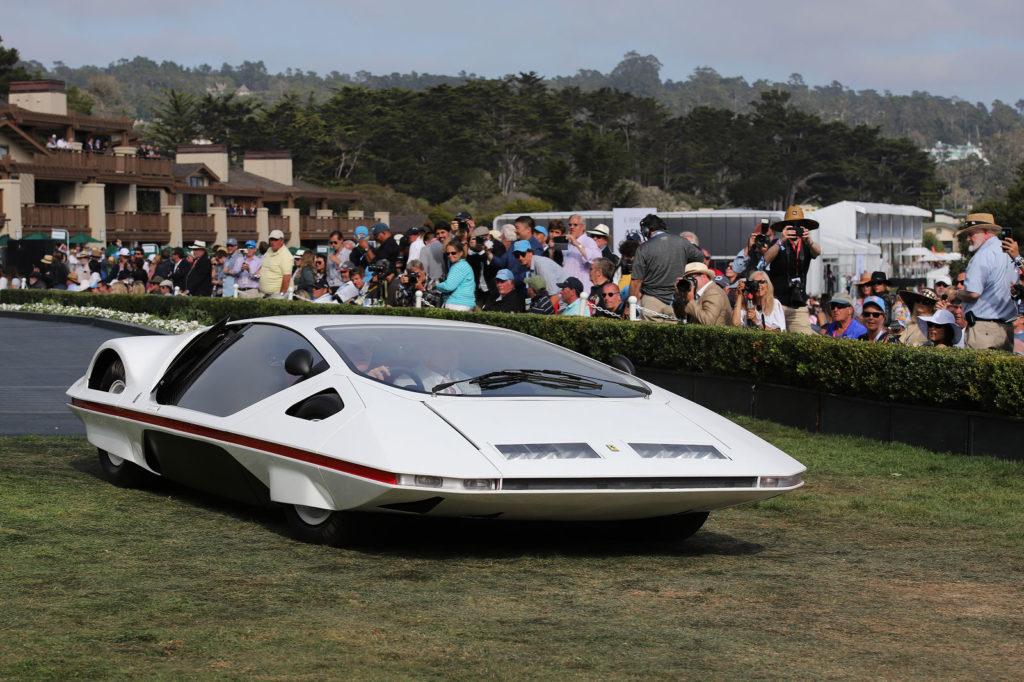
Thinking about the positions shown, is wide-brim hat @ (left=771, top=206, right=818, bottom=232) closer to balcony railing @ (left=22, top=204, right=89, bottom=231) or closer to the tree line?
balcony railing @ (left=22, top=204, right=89, bottom=231)

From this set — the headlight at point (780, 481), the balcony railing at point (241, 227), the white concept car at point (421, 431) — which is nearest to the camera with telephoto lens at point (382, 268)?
the white concept car at point (421, 431)

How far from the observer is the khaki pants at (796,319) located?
14.1 meters

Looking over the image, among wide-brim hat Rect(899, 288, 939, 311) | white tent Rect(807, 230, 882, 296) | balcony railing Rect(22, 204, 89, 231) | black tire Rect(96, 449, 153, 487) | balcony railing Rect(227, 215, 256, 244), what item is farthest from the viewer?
balcony railing Rect(227, 215, 256, 244)

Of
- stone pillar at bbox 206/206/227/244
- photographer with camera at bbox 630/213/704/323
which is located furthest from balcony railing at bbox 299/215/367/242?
photographer with camera at bbox 630/213/704/323

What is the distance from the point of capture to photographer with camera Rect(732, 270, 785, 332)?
536 inches

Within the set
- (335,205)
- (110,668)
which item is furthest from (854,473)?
(335,205)

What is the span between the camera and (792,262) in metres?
14.0

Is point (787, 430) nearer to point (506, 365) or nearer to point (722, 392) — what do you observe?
point (722, 392)

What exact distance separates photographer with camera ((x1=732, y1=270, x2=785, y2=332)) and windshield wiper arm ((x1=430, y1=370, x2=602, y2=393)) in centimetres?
654

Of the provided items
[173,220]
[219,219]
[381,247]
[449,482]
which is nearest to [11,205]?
[173,220]

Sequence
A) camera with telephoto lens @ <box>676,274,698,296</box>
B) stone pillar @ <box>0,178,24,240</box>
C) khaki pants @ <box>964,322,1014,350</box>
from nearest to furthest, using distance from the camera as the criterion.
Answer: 1. khaki pants @ <box>964,322,1014,350</box>
2. camera with telephoto lens @ <box>676,274,698,296</box>
3. stone pillar @ <box>0,178,24,240</box>

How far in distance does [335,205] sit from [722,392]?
278 ft

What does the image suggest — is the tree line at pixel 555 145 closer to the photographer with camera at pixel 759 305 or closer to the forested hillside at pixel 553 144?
the forested hillside at pixel 553 144

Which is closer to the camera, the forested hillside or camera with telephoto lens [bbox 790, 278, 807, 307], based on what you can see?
camera with telephoto lens [bbox 790, 278, 807, 307]
